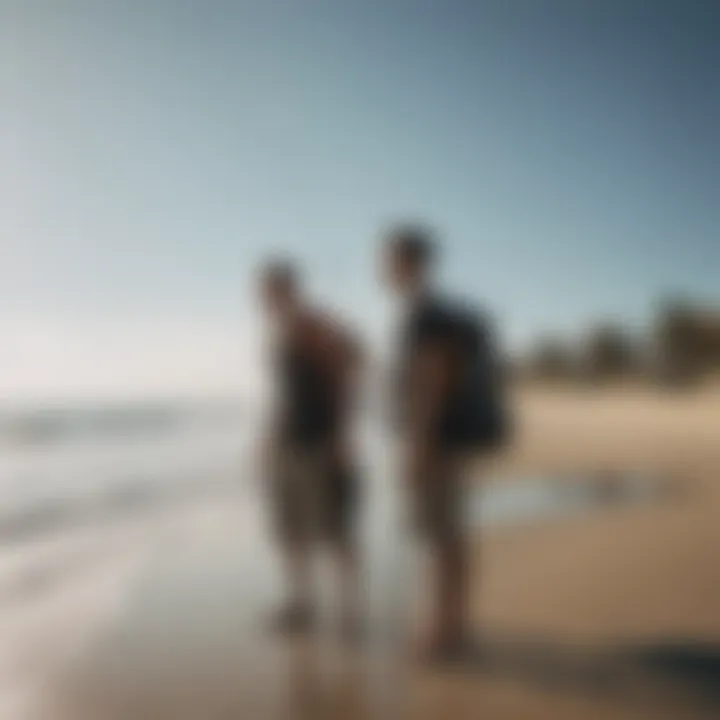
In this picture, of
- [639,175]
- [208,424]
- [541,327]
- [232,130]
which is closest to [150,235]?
[232,130]

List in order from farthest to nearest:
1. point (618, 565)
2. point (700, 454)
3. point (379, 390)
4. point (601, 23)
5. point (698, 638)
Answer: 1. point (700, 454)
2. point (618, 565)
3. point (601, 23)
4. point (698, 638)
5. point (379, 390)

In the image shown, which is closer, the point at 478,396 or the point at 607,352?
the point at 478,396

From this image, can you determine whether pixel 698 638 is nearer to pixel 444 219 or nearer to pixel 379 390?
Result: pixel 379 390

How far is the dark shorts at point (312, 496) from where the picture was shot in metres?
1.74

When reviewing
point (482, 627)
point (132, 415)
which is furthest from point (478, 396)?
point (132, 415)

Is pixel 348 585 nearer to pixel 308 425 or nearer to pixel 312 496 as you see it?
pixel 312 496

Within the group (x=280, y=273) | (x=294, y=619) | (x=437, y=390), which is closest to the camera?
(x=437, y=390)

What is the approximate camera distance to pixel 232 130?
183 centimetres

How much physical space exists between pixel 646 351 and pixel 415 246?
0.70 m

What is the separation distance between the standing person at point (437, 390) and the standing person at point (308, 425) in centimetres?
15

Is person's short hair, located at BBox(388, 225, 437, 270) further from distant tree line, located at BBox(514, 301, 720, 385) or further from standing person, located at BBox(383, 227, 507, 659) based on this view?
distant tree line, located at BBox(514, 301, 720, 385)

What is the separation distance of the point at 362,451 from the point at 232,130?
0.79 metres

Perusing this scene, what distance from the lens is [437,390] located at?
1585mm

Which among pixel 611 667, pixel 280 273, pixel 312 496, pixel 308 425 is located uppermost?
pixel 280 273
